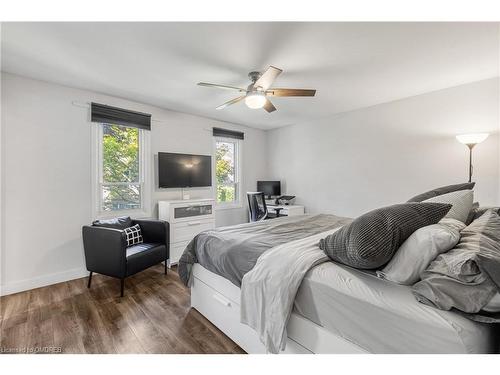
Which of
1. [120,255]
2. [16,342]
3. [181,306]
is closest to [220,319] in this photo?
[181,306]

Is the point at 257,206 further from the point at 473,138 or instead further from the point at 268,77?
the point at 473,138

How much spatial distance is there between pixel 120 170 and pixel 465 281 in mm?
3761

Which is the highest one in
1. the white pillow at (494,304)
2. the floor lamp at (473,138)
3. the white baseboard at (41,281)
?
the floor lamp at (473,138)

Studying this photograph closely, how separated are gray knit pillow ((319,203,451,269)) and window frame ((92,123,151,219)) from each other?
10.1 ft

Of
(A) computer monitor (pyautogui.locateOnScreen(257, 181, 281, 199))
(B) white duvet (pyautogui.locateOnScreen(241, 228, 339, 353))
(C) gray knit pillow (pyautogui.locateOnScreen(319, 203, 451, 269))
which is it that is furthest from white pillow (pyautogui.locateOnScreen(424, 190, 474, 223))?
(A) computer monitor (pyautogui.locateOnScreen(257, 181, 281, 199))

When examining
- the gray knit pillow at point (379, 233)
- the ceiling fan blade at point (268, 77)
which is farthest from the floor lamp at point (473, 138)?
the ceiling fan blade at point (268, 77)

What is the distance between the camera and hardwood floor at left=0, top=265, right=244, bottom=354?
1687 mm

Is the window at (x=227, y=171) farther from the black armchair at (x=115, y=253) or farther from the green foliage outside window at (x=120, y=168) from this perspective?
the black armchair at (x=115, y=253)

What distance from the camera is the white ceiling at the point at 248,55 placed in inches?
69.3

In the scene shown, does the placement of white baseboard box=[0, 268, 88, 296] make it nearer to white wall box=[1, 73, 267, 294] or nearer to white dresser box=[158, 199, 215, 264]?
white wall box=[1, 73, 267, 294]

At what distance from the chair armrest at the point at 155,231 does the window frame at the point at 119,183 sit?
45 centimetres

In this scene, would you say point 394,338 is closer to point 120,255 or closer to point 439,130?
point 120,255

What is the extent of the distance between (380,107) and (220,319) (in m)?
3.66
